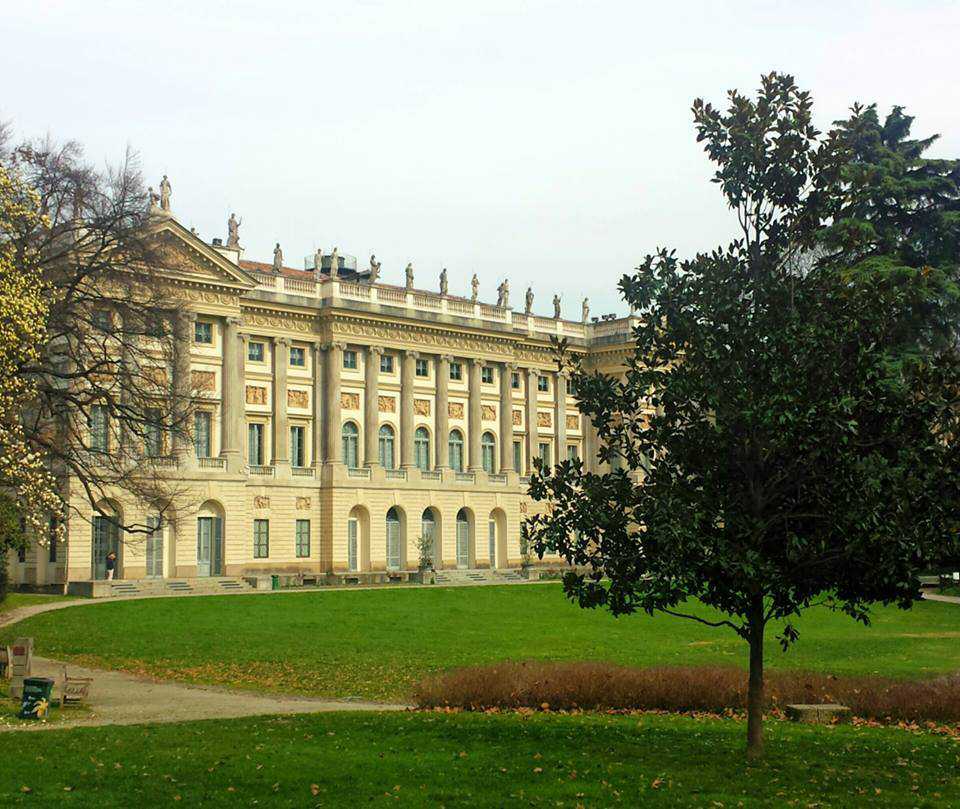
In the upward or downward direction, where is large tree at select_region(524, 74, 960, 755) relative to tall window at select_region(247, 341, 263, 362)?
downward

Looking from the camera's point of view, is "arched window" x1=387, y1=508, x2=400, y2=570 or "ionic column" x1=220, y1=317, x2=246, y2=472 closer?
"ionic column" x1=220, y1=317, x2=246, y2=472

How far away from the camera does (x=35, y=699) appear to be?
21094 millimetres

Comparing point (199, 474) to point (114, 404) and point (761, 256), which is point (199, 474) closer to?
point (114, 404)

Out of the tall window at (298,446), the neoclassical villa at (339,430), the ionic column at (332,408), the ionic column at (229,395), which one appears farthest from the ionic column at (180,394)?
the ionic column at (332,408)

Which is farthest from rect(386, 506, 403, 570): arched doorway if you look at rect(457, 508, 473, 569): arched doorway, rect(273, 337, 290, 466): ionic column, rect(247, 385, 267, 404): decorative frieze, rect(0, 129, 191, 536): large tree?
rect(0, 129, 191, 536): large tree

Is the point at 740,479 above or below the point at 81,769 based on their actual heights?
above

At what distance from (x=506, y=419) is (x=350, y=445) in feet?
43.7

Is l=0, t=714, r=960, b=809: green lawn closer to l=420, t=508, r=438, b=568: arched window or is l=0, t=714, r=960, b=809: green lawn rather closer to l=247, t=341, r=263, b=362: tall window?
l=247, t=341, r=263, b=362: tall window

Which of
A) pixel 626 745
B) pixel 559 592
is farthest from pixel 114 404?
pixel 559 592

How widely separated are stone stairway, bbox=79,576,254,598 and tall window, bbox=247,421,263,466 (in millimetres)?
7933

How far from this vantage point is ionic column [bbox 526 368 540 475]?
8619cm

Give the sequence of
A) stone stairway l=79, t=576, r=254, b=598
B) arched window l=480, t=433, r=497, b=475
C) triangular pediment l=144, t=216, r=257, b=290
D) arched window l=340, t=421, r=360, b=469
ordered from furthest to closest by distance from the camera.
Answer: arched window l=480, t=433, r=497, b=475
arched window l=340, t=421, r=360, b=469
triangular pediment l=144, t=216, r=257, b=290
stone stairway l=79, t=576, r=254, b=598

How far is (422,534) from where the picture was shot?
7694cm

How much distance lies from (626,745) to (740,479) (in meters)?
4.31
